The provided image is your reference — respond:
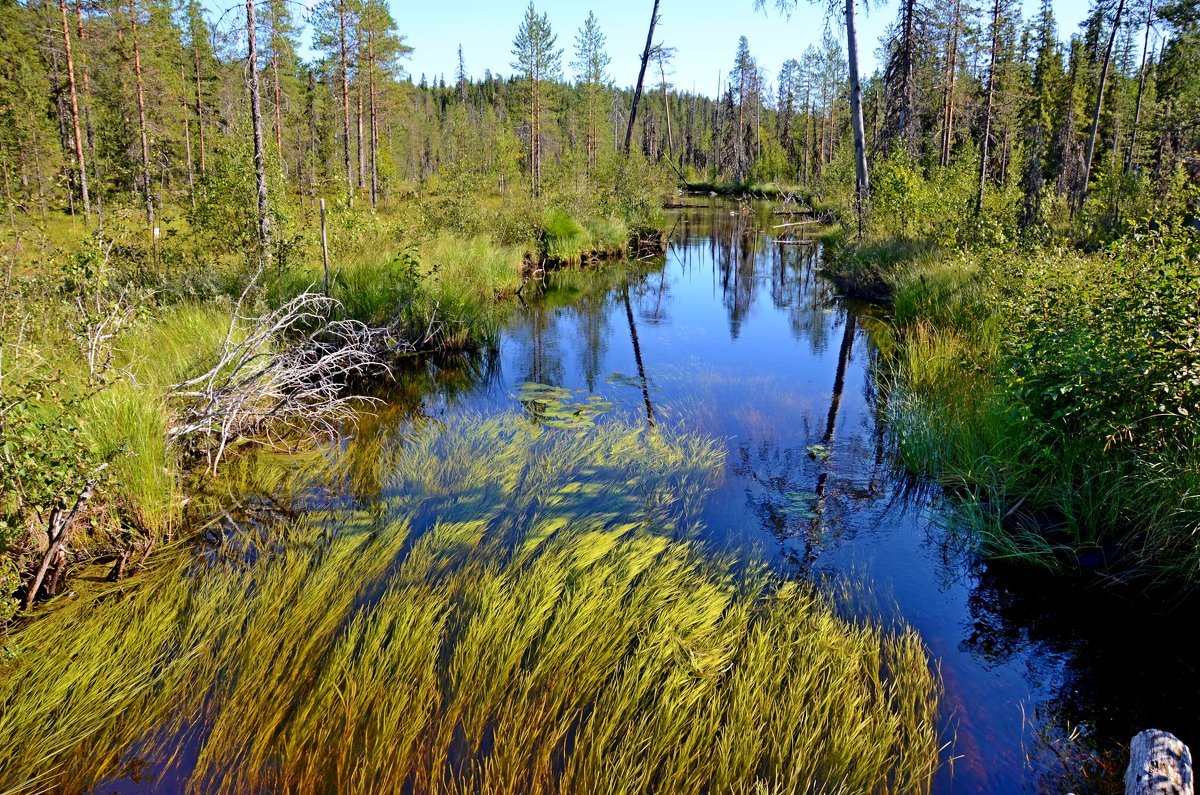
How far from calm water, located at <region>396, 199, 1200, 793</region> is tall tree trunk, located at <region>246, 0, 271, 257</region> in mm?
4385

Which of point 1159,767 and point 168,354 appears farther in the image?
point 168,354

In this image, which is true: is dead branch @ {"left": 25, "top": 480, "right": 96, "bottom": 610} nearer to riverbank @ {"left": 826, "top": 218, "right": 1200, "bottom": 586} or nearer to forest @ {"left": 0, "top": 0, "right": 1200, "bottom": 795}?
forest @ {"left": 0, "top": 0, "right": 1200, "bottom": 795}

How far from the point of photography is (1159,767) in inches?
102

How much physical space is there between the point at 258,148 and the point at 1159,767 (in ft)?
46.2

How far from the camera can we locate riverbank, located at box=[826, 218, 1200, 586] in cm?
458

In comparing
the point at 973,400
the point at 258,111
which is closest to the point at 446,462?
the point at 973,400

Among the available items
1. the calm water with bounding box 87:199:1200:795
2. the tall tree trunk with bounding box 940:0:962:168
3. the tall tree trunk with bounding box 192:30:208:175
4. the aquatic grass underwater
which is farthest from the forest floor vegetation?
→ the tall tree trunk with bounding box 192:30:208:175

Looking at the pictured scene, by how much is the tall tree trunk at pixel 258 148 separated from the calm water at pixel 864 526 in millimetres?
4385

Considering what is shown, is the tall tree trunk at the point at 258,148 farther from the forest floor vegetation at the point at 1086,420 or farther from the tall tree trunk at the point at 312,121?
the tall tree trunk at the point at 312,121

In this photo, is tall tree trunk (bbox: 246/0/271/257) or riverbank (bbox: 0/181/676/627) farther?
tall tree trunk (bbox: 246/0/271/257)

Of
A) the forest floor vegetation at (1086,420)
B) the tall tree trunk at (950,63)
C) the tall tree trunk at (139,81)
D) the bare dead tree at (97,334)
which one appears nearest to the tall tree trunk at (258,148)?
the bare dead tree at (97,334)

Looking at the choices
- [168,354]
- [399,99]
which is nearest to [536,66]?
[399,99]

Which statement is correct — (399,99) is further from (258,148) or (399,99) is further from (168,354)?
(168,354)

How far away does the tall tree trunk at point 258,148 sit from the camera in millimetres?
11594
